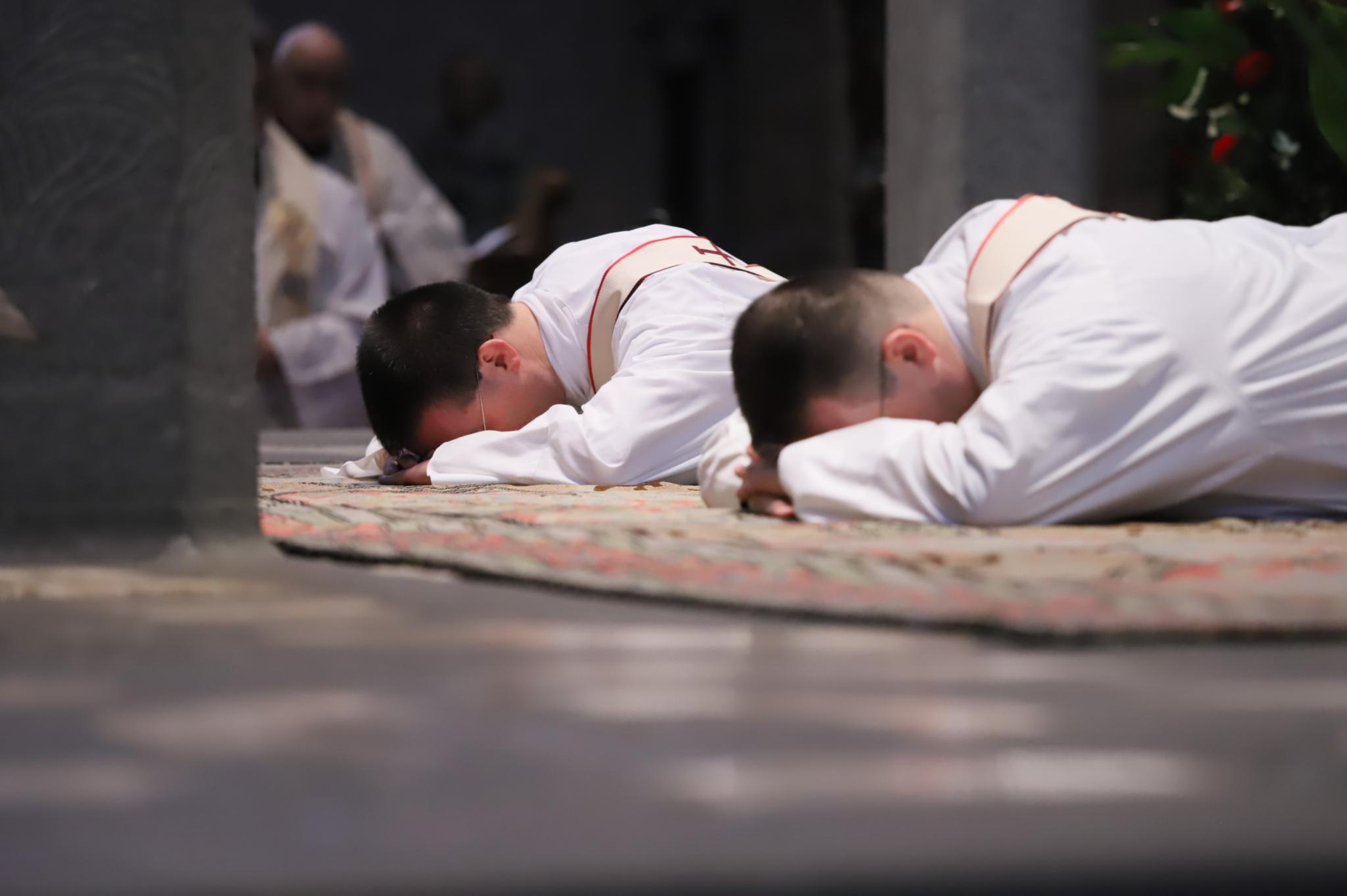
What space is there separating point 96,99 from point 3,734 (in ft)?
3.10

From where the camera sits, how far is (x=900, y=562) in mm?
1621

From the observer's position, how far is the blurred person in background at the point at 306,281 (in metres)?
5.98

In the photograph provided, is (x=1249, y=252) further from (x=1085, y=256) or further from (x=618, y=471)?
(x=618, y=471)

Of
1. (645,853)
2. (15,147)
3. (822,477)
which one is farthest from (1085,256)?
(645,853)

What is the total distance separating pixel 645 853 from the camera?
792mm

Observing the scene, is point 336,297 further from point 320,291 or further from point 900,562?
point 900,562

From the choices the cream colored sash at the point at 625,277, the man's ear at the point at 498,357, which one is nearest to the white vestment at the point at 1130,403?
the cream colored sash at the point at 625,277

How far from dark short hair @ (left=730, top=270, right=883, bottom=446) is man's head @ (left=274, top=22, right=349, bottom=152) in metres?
4.76

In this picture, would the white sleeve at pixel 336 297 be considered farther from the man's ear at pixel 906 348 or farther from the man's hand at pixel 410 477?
the man's ear at pixel 906 348

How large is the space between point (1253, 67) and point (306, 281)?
337cm

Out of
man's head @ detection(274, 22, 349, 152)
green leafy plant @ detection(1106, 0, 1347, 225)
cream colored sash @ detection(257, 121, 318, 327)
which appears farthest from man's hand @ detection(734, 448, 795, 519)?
man's head @ detection(274, 22, 349, 152)

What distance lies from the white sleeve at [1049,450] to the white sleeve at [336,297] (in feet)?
13.5

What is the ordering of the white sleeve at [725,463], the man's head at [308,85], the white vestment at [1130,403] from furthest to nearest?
the man's head at [308,85] → the white sleeve at [725,463] → the white vestment at [1130,403]

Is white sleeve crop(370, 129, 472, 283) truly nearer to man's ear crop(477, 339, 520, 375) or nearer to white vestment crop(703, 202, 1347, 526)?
man's ear crop(477, 339, 520, 375)
